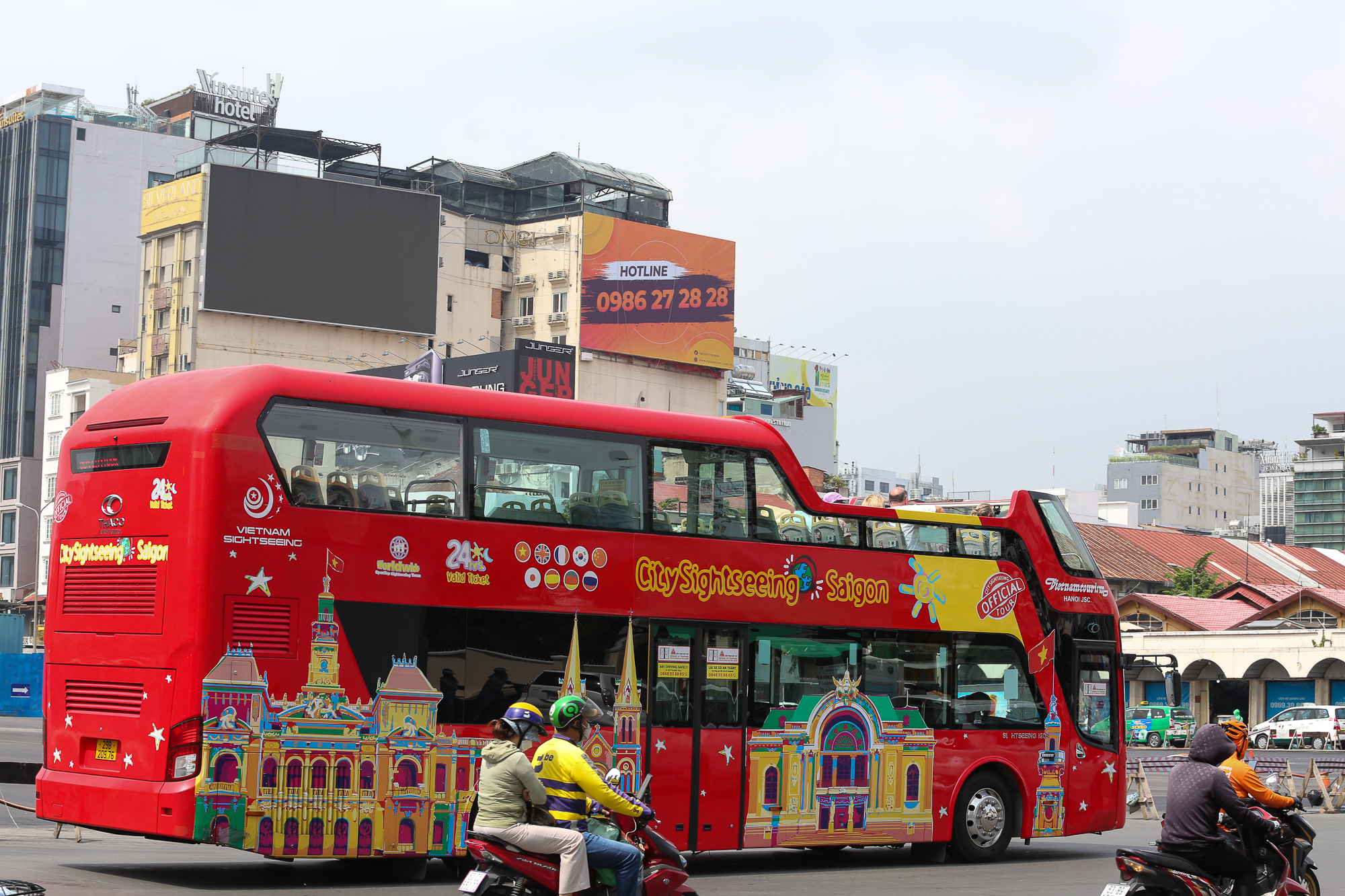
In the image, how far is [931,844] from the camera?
52.7 ft

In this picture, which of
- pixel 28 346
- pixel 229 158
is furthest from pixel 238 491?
pixel 28 346

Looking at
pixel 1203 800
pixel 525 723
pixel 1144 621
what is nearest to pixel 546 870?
pixel 525 723

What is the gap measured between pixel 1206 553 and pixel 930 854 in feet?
229

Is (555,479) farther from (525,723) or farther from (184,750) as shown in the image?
(525,723)

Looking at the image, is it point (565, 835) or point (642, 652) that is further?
point (642, 652)

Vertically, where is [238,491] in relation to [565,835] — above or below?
above

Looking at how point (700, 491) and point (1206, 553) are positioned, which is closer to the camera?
point (700, 491)

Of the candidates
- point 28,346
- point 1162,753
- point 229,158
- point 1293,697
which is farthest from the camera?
point 28,346

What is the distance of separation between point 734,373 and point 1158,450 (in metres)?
47.5

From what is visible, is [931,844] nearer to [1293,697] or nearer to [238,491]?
[238,491]

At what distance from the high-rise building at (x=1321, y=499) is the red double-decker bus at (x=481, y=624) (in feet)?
398

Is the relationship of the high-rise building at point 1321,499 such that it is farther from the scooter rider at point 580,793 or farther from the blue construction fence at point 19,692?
the scooter rider at point 580,793

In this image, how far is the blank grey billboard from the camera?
7769 cm

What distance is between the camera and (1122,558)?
7500cm
